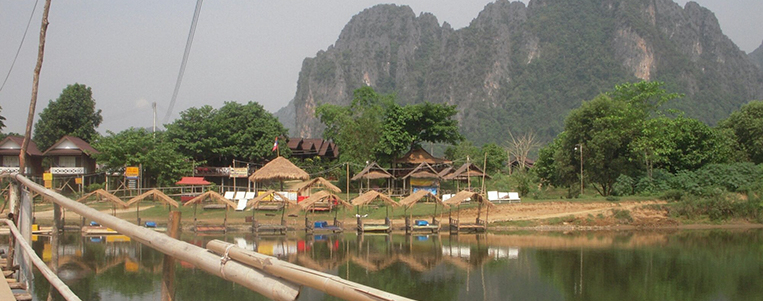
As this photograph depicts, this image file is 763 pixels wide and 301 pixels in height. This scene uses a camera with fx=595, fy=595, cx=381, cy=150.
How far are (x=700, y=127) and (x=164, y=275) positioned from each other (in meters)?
33.5

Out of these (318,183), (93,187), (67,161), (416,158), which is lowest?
(93,187)

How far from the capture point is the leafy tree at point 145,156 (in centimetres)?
3120

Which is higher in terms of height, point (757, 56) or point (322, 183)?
point (757, 56)

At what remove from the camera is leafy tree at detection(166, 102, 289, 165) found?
34938 mm

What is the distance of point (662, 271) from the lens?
15789 mm

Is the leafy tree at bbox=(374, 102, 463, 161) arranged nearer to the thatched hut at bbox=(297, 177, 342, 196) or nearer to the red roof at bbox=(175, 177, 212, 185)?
the thatched hut at bbox=(297, 177, 342, 196)

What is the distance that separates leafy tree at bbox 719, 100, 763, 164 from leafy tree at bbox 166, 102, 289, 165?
2676cm

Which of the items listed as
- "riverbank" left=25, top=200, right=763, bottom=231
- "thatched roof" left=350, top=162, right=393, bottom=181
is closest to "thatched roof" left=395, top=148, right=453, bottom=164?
"thatched roof" left=350, top=162, right=393, bottom=181

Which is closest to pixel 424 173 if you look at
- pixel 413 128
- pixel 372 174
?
pixel 372 174

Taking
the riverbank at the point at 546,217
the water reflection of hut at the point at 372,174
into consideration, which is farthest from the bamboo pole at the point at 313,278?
the water reflection of hut at the point at 372,174

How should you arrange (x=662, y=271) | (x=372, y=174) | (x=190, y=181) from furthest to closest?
(x=372, y=174), (x=190, y=181), (x=662, y=271)

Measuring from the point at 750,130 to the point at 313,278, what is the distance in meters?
37.0

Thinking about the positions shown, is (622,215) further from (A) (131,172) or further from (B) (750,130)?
(A) (131,172)

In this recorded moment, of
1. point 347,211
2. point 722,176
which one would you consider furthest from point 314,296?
point 722,176
